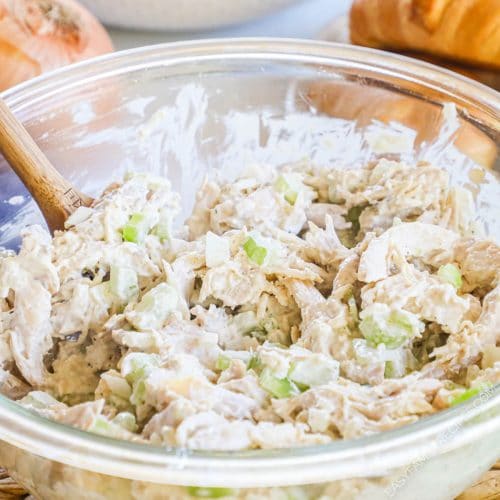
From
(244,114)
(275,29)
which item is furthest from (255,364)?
(275,29)

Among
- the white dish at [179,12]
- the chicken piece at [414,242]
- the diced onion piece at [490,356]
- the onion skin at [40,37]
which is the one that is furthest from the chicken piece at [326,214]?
the white dish at [179,12]

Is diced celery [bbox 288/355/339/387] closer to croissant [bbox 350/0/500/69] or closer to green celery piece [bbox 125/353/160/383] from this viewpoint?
green celery piece [bbox 125/353/160/383]

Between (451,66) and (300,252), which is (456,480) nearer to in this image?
(300,252)

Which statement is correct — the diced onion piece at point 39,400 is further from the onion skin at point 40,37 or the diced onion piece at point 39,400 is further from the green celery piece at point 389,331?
the onion skin at point 40,37

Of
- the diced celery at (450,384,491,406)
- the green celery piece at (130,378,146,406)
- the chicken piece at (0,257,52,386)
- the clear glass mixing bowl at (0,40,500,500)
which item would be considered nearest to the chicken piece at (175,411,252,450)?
Answer: the green celery piece at (130,378,146,406)

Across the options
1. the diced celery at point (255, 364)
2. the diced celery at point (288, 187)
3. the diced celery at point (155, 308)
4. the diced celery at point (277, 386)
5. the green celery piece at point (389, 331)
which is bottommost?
the diced celery at point (277, 386)

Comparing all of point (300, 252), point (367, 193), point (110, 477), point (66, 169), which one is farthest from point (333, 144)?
point (110, 477)
